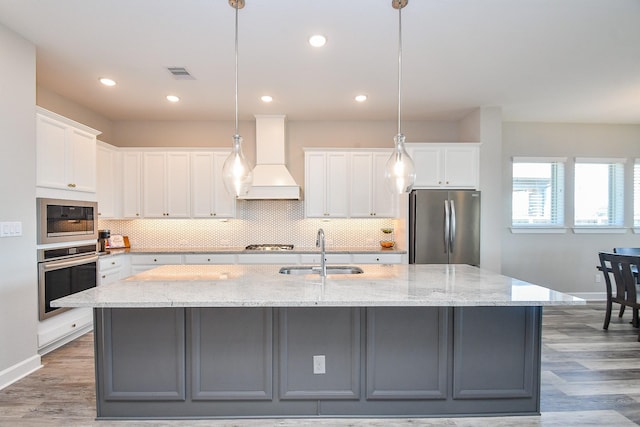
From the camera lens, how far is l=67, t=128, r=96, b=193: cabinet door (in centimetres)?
345

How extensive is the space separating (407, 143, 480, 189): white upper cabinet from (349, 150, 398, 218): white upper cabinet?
0.50 metres

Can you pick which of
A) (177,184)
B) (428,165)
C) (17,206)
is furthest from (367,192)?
(17,206)

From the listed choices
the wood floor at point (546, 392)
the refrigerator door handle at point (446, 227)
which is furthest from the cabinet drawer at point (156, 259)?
the refrigerator door handle at point (446, 227)

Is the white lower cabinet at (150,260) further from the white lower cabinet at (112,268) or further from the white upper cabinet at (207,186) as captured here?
the white upper cabinet at (207,186)

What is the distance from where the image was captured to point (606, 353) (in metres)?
3.35

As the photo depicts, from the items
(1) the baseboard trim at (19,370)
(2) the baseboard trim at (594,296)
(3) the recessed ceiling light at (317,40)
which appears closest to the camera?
(1) the baseboard trim at (19,370)

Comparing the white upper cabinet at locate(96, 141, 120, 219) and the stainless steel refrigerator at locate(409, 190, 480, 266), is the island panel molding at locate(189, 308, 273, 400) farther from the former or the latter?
the white upper cabinet at locate(96, 141, 120, 219)

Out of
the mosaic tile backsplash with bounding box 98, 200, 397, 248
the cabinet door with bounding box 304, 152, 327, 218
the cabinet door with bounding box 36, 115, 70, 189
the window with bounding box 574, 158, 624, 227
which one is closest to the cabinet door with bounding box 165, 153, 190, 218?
the mosaic tile backsplash with bounding box 98, 200, 397, 248

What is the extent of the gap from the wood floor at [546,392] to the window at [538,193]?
2.11m

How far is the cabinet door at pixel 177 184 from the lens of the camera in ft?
16.3

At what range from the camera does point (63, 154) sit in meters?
3.34

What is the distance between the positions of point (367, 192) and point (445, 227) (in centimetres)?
118

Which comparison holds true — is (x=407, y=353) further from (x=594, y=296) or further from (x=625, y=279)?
(x=594, y=296)

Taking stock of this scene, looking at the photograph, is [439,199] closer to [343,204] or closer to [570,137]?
[343,204]
